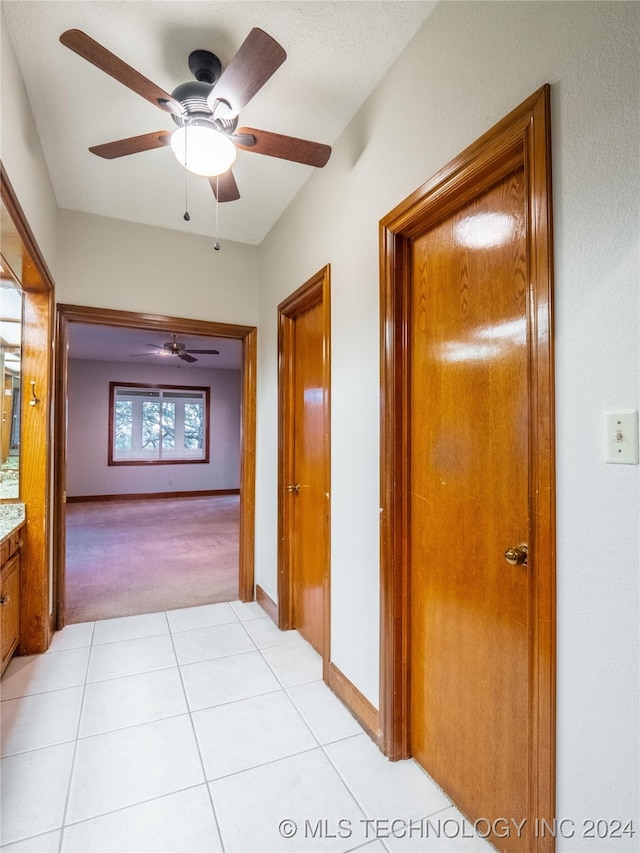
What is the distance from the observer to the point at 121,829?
1.37 metres

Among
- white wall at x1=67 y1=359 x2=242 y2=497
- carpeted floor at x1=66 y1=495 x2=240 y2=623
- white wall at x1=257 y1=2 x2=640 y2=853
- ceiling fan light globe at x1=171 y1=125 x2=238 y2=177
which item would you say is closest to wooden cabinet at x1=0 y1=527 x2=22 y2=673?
carpeted floor at x1=66 y1=495 x2=240 y2=623

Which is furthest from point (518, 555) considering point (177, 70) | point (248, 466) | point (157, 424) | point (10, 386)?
point (157, 424)

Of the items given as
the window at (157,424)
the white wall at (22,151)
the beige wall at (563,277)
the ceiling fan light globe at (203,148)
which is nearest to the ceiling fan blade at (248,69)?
the ceiling fan light globe at (203,148)

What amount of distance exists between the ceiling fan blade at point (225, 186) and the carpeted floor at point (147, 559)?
2.79 m

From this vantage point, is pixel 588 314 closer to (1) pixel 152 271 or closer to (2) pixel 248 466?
(2) pixel 248 466

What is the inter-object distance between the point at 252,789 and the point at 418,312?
188cm

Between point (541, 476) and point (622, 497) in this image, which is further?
point (541, 476)

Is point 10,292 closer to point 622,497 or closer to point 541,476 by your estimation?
point 541,476

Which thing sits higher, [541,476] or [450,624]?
[541,476]

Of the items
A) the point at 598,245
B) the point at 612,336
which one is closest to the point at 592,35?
the point at 598,245

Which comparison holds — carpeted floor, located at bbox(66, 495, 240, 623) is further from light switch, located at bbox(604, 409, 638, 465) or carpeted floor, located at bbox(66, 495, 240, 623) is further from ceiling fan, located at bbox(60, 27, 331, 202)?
light switch, located at bbox(604, 409, 638, 465)

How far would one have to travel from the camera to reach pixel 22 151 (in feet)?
6.04

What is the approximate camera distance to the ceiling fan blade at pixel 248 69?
4.34 ft

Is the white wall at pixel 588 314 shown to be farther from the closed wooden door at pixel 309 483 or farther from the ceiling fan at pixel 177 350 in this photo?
the ceiling fan at pixel 177 350
